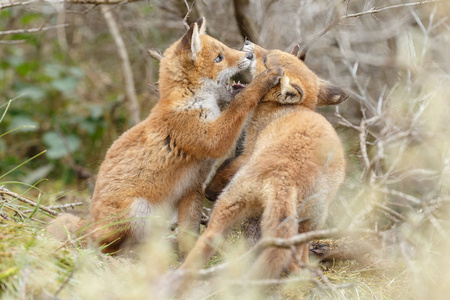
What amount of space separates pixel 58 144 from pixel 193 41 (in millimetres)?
5854

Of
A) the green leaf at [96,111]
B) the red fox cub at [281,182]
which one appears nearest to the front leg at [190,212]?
the red fox cub at [281,182]

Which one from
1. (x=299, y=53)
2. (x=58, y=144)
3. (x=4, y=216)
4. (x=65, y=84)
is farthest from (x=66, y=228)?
(x=65, y=84)

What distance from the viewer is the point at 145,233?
534 cm

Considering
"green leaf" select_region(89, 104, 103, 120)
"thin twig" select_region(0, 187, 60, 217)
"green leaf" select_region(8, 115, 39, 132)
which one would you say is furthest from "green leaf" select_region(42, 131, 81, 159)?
"thin twig" select_region(0, 187, 60, 217)

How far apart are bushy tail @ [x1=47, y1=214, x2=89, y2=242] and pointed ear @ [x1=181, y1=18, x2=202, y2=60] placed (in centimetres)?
234

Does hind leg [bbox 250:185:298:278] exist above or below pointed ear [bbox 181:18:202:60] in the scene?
below

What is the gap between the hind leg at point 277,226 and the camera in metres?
3.99

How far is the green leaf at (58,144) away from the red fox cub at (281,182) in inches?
234

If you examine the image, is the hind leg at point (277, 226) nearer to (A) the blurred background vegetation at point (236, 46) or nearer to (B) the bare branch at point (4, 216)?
(A) the blurred background vegetation at point (236, 46)

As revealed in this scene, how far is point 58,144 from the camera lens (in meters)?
10.5

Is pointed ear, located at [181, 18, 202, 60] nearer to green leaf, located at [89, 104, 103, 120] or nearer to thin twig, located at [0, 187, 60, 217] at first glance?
thin twig, located at [0, 187, 60, 217]

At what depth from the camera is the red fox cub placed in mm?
4145

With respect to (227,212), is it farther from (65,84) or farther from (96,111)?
(65,84)

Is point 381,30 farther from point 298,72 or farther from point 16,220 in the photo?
point 16,220
